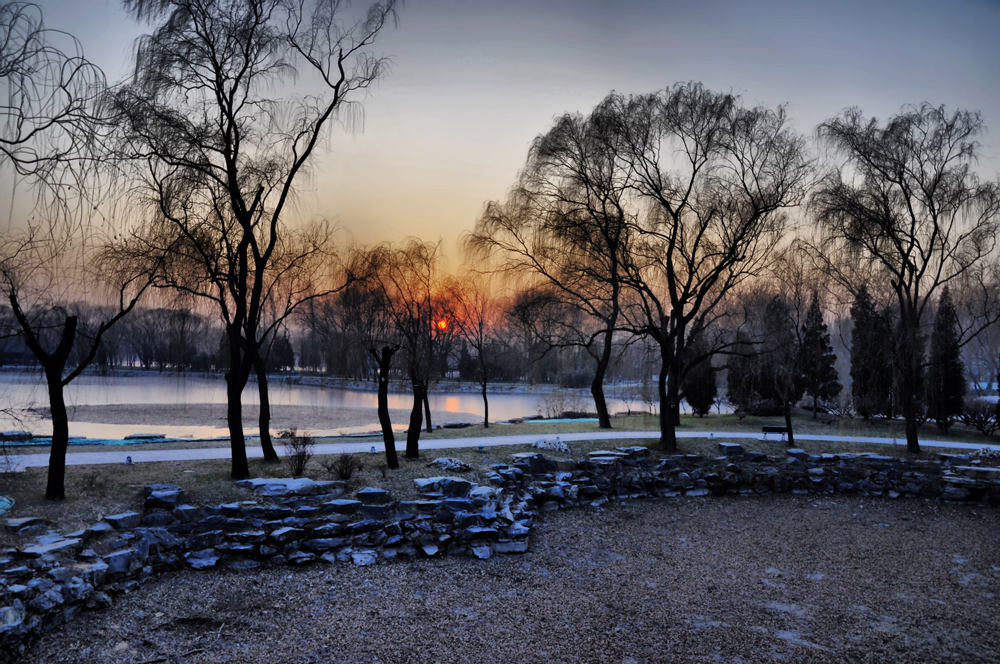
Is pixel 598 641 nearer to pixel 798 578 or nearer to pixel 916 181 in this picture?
pixel 798 578

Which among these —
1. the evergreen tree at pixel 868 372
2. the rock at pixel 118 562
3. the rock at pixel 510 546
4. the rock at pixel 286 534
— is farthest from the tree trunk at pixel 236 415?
the evergreen tree at pixel 868 372

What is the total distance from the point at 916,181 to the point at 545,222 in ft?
30.6

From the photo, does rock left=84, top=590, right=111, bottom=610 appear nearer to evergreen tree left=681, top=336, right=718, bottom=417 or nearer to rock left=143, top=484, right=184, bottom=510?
rock left=143, top=484, right=184, bottom=510

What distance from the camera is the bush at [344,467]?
1038 centimetres

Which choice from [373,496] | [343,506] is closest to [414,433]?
[373,496]

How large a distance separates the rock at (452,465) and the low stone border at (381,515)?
0.59 metres

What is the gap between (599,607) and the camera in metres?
7.18

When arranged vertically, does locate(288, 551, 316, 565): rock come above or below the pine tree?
below

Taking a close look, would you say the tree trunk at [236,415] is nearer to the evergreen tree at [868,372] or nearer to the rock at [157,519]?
the rock at [157,519]

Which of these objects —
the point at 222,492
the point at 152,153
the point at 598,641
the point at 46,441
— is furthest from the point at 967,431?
the point at 46,441

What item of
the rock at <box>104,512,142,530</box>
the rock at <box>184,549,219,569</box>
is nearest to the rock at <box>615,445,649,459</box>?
the rock at <box>184,549,219,569</box>

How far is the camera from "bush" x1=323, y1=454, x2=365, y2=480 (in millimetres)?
10375

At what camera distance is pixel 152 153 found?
29.6 ft

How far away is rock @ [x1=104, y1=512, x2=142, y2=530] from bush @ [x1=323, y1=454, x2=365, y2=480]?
3103 mm
